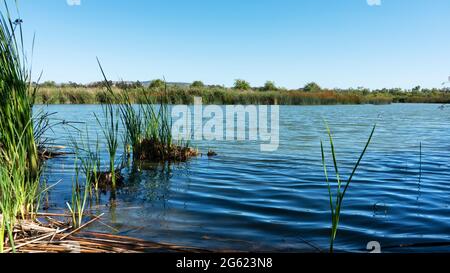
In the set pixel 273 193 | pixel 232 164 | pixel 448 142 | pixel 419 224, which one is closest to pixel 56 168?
pixel 232 164

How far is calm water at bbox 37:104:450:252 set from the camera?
3.62 m

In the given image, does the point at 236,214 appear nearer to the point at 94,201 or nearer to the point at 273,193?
the point at 273,193

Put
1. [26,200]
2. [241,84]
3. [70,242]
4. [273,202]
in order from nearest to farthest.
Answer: [70,242], [26,200], [273,202], [241,84]

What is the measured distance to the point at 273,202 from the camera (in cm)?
475

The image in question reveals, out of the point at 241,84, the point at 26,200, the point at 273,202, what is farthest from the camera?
the point at 241,84

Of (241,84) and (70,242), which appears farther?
(241,84)

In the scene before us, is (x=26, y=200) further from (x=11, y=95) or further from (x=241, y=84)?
(x=241, y=84)

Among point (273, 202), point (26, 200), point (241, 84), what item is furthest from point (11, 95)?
point (241, 84)

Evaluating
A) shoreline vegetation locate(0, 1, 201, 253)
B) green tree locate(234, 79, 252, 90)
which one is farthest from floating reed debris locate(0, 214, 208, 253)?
green tree locate(234, 79, 252, 90)

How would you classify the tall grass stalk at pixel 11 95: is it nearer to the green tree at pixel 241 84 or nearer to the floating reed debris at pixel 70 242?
the floating reed debris at pixel 70 242

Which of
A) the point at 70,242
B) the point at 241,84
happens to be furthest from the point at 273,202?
the point at 241,84

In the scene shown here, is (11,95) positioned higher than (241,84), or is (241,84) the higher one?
(241,84)

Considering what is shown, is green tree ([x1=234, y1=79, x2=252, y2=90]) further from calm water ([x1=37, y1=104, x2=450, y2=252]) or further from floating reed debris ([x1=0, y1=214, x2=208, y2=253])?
floating reed debris ([x1=0, y1=214, x2=208, y2=253])
